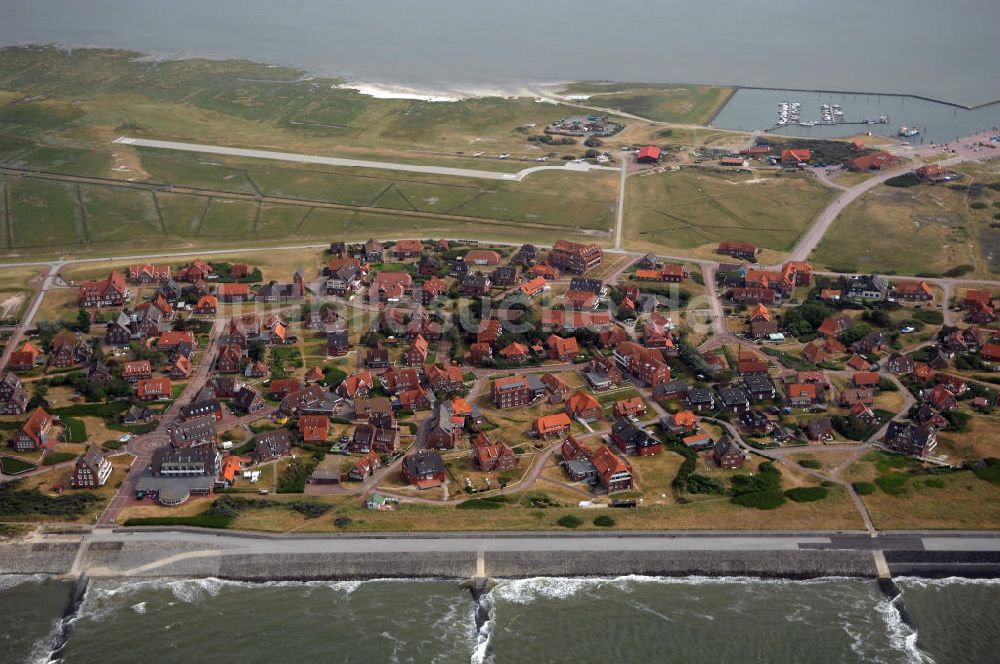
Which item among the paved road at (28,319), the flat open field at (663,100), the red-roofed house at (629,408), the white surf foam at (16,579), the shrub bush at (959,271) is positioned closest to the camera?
the white surf foam at (16,579)

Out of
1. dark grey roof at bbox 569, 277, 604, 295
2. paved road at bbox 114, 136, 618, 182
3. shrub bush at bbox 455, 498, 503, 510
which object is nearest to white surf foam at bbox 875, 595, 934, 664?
shrub bush at bbox 455, 498, 503, 510

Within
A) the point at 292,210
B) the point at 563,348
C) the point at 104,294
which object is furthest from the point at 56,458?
the point at 292,210

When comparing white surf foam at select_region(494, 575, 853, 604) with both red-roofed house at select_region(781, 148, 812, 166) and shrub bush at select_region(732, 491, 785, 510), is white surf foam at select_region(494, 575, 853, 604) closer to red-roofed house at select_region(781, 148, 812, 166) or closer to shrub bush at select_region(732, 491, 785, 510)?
shrub bush at select_region(732, 491, 785, 510)

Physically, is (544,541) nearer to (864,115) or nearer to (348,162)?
(348,162)

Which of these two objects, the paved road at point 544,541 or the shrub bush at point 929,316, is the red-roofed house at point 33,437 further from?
the shrub bush at point 929,316

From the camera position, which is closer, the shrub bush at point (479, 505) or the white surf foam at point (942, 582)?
the white surf foam at point (942, 582)

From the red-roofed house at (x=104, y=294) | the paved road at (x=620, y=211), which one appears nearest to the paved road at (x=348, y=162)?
the paved road at (x=620, y=211)

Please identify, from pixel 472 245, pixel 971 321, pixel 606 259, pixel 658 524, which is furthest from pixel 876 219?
pixel 658 524
